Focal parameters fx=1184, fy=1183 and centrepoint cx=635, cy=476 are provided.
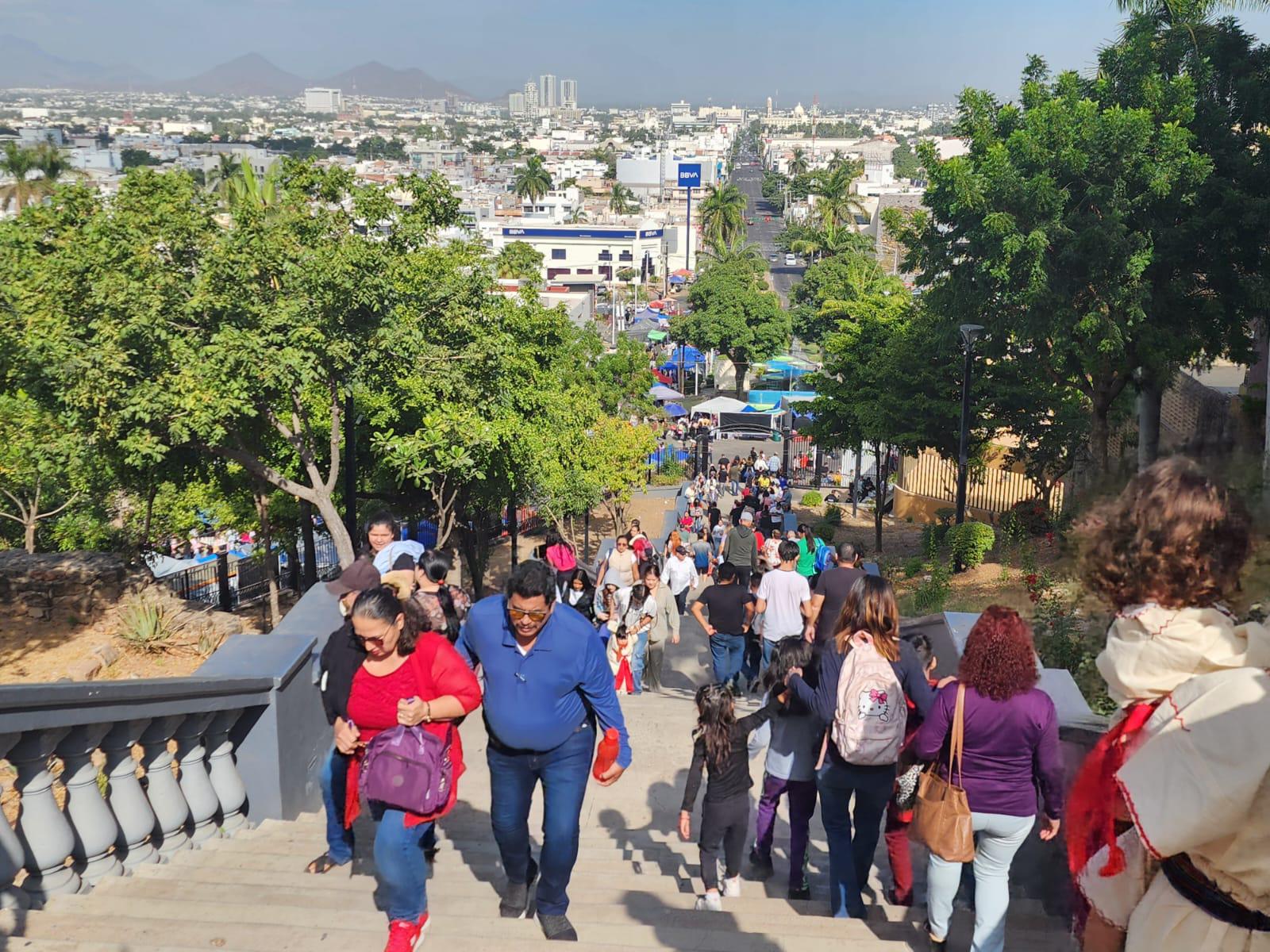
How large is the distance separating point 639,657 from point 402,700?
5.55m

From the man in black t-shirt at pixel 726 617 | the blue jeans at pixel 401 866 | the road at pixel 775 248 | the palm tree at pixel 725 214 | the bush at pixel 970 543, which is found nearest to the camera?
the blue jeans at pixel 401 866

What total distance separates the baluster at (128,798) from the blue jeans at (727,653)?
5060 millimetres

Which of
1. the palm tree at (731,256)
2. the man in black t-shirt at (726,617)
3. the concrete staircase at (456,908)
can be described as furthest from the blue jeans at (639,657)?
the palm tree at (731,256)

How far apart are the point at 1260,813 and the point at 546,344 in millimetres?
18493

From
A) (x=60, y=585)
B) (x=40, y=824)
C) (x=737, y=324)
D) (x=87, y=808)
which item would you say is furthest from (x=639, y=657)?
(x=737, y=324)

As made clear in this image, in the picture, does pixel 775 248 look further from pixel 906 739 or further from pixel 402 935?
pixel 402 935

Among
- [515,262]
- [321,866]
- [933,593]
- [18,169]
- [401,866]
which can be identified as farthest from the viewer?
[18,169]

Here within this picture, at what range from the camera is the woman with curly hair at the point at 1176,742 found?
180 centimetres

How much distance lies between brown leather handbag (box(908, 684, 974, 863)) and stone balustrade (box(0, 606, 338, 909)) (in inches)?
112

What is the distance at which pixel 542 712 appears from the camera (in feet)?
14.6

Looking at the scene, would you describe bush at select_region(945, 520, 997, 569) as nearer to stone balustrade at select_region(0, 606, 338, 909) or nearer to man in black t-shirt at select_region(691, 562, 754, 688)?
man in black t-shirt at select_region(691, 562, 754, 688)

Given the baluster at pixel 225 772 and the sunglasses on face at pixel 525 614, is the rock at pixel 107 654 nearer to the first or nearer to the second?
the baluster at pixel 225 772

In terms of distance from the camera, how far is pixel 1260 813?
70.6 inches

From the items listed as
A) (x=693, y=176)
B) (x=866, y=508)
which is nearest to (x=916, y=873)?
(x=866, y=508)
